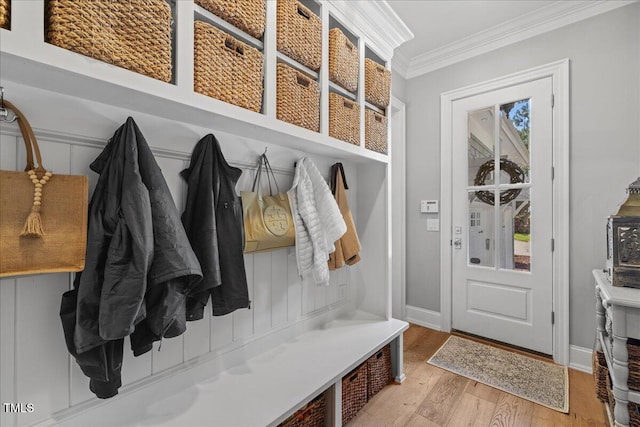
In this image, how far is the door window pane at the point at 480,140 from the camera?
257 centimetres

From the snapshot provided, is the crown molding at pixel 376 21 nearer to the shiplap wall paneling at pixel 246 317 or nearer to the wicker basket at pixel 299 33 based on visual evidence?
the wicker basket at pixel 299 33

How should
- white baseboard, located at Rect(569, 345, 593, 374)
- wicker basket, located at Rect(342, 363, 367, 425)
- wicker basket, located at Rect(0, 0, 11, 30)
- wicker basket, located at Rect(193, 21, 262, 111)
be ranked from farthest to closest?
white baseboard, located at Rect(569, 345, 593, 374) → wicker basket, located at Rect(342, 363, 367, 425) → wicker basket, located at Rect(193, 21, 262, 111) → wicker basket, located at Rect(0, 0, 11, 30)

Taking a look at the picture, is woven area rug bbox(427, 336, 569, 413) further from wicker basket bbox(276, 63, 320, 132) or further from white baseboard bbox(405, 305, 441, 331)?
wicker basket bbox(276, 63, 320, 132)

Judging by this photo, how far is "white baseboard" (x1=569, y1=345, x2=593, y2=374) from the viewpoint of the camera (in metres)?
2.12

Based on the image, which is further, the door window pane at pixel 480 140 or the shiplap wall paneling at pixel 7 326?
the door window pane at pixel 480 140

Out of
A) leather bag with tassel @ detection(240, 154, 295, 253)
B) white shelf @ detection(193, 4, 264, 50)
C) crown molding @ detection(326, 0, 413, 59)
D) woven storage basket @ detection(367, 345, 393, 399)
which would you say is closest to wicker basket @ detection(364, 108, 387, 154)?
crown molding @ detection(326, 0, 413, 59)

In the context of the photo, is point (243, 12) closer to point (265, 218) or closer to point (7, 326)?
point (265, 218)

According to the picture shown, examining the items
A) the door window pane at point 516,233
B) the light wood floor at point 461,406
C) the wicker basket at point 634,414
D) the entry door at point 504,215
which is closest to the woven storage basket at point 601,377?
the light wood floor at point 461,406

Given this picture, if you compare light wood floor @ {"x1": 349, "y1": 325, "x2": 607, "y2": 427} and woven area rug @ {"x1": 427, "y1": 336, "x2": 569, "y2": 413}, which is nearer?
light wood floor @ {"x1": 349, "y1": 325, "x2": 607, "y2": 427}

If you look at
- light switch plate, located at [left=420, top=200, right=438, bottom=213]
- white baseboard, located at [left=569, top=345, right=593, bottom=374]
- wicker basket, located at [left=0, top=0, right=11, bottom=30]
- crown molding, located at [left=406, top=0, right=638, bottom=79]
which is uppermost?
crown molding, located at [left=406, top=0, right=638, bottom=79]

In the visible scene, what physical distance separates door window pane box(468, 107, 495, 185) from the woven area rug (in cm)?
140

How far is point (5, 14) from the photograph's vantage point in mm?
694

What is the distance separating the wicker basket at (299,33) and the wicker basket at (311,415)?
161 centimetres

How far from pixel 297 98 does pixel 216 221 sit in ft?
2.20
